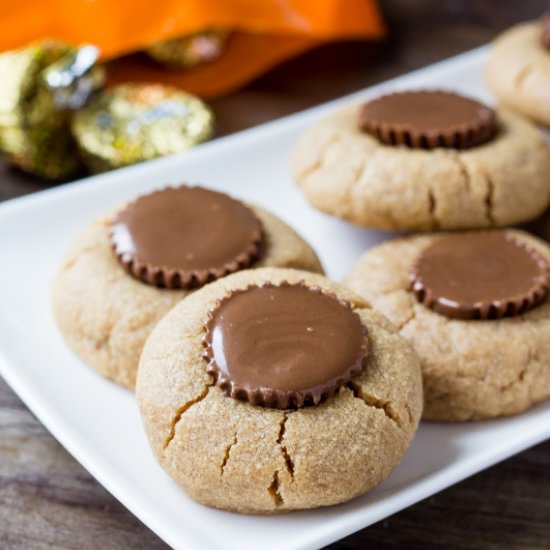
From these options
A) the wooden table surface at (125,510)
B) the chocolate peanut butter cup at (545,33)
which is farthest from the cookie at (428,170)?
the wooden table surface at (125,510)

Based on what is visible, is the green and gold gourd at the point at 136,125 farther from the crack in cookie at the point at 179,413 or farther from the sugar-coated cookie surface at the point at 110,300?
the crack in cookie at the point at 179,413

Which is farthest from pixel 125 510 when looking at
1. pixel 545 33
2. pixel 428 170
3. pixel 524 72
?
pixel 545 33

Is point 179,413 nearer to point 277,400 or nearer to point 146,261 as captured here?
point 277,400

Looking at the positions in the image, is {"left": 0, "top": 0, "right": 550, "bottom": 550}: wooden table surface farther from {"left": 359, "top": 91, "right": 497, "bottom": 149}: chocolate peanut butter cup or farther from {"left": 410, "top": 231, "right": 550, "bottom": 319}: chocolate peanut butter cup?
{"left": 359, "top": 91, "right": 497, "bottom": 149}: chocolate peanut butter cup

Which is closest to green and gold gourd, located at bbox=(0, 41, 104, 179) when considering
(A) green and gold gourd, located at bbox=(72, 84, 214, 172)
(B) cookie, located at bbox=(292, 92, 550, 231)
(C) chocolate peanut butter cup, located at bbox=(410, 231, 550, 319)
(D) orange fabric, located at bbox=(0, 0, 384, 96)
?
(A) green and gold gourd, located at bbox=(72, 84, 214, 172)

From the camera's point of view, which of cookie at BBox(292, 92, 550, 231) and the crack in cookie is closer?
the crack in cookie

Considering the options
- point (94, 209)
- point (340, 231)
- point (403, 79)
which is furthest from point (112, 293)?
point (403, 79)
